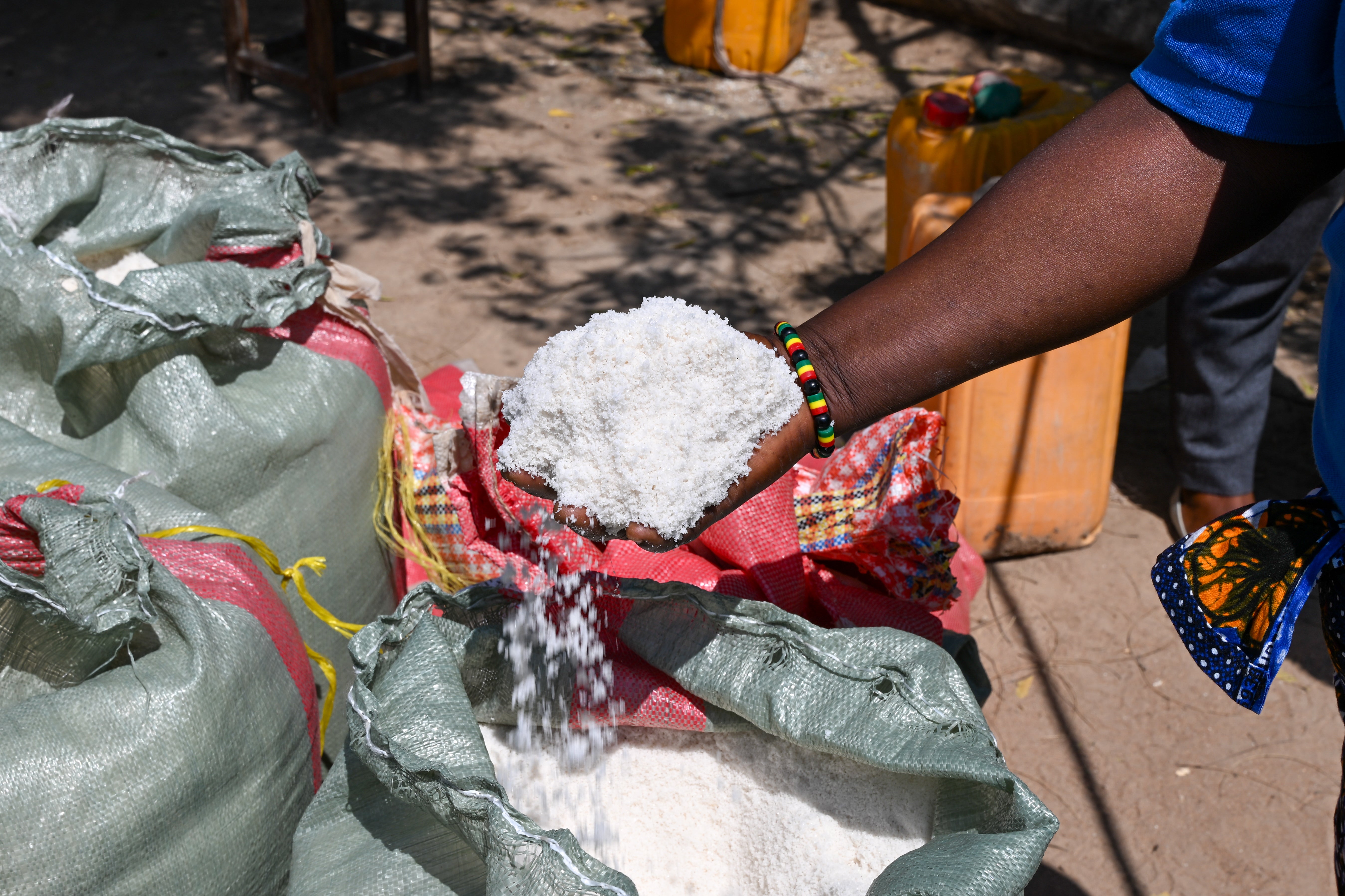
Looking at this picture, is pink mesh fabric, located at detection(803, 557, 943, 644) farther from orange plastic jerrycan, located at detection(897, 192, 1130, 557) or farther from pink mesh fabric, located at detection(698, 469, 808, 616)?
orange plastic jerrycan, located at detection(897, 192, 1130, 557)

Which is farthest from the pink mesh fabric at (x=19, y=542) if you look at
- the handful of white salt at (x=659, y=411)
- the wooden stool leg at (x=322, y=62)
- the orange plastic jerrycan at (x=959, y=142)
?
the wooden stool leg at (x=322, y=62)

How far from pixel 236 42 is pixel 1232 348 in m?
4.31

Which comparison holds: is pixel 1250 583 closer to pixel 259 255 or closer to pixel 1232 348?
pixel 259 255

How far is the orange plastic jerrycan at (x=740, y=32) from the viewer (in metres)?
5.30

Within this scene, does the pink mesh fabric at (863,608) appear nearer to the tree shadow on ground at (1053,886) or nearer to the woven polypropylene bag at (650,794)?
the woven polypropylene bag at (650,794)

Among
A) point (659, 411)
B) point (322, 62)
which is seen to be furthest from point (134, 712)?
point (322, 62)

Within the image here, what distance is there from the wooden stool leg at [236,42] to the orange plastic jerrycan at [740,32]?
2.04 m

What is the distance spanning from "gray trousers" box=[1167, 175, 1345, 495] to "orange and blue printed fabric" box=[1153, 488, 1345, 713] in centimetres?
158

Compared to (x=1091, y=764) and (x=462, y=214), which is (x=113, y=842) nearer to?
(x=1091, y=764)

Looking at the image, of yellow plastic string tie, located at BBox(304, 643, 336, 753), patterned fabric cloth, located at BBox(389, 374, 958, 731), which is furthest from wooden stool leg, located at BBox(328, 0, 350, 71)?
yellow plastic string tie, located at BBox(304, 643, 336, 753)

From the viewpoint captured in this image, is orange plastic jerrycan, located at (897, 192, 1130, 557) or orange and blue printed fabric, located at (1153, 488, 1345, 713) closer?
orange and blue printed fabric, located at (1153, 488, 1345, 713)

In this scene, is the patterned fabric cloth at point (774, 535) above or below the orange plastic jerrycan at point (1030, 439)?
above

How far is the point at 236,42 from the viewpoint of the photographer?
4836 mm

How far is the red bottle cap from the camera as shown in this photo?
10.2 ft
